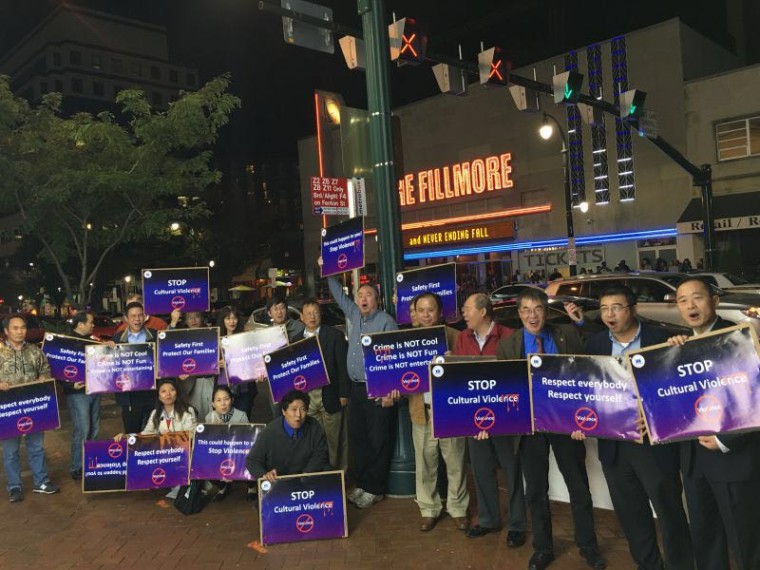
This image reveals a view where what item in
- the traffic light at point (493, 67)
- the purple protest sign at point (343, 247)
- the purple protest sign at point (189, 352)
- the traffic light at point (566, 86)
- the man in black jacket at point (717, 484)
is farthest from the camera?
the traffic light at point (566, 86)

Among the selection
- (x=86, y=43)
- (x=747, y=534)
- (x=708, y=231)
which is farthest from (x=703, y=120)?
(x=86, y=43)

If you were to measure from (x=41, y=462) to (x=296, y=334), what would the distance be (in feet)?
10.8

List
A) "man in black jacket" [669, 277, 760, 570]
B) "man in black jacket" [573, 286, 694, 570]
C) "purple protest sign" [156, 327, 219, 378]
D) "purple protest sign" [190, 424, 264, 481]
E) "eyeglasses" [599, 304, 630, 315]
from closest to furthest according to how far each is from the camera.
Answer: "man in black jacket" [669, 277, 760, 570], "man in black jacket" [573, 286, 694, 570], "eyeglasses" [599, 304, 630, 315], "purple protest sign" [190, 424, 264, 481], "purple protest sign" [156, 327, 219, 378]

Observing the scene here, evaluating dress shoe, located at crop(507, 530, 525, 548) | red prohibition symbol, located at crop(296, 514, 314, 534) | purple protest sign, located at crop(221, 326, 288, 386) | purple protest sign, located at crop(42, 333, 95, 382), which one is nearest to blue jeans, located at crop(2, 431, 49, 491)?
purple protest sign, located at crop(42, 333, 95, 382)

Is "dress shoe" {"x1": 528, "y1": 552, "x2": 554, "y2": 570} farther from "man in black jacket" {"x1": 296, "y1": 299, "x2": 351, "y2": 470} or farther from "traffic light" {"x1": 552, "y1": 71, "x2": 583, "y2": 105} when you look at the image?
"traffic light" {"x1": 552, "y1": 71, "x2": 583, "y2": 105}

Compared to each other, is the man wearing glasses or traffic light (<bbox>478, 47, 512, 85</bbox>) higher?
traffic light (<bbox>478, 47, 512, 85</bbox>)

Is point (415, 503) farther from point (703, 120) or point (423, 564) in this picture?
point (703, 120)

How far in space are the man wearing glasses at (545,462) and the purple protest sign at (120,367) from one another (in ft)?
13.3

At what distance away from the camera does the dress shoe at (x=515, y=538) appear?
4.68m

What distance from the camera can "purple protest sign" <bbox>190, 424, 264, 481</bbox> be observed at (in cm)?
583

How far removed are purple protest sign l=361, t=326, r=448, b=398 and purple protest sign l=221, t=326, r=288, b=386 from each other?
57.6 inches

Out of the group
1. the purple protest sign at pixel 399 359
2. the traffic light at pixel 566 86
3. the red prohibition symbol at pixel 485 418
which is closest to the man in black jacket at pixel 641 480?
the red prohibition symbol at pixel 485 418

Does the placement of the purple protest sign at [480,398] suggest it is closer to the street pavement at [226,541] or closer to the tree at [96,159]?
the street pavement at [226,541]

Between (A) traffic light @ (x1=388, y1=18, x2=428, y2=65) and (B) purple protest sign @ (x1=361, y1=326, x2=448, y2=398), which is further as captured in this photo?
(A) traffic light @ (x1=388, y1=18, x2=428, y2=65)
